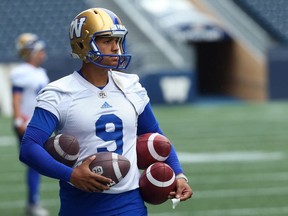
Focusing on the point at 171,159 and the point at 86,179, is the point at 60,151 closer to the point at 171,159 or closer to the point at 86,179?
the point at 86,179

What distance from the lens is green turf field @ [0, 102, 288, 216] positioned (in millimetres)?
8086

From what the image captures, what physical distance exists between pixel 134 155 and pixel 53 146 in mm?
439

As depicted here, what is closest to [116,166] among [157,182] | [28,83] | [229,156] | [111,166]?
[111,166]

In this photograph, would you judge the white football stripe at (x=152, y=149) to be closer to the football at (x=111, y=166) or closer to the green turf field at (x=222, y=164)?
the football at (x=111, y=166)

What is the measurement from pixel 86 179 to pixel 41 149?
242 millimetres

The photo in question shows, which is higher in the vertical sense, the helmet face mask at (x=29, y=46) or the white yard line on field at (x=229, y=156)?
the helmet face mask at (x=29, y=46)

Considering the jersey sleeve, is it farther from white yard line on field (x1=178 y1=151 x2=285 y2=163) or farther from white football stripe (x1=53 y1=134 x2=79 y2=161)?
white yard line on field (x1=178 y1=151 x2=285 y2=163)

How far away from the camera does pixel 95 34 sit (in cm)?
405

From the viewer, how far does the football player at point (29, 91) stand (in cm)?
781

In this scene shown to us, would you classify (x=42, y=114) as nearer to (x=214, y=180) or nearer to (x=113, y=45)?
(x=113, y=45)

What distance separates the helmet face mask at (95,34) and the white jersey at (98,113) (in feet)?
0.50

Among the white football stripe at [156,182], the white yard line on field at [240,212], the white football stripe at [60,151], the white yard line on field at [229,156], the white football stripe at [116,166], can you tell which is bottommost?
the white yard line on field at [229,156]

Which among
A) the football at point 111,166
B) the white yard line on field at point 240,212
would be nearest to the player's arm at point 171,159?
the football at point 111,166

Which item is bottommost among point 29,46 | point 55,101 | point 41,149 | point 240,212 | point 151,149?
point 240,212
